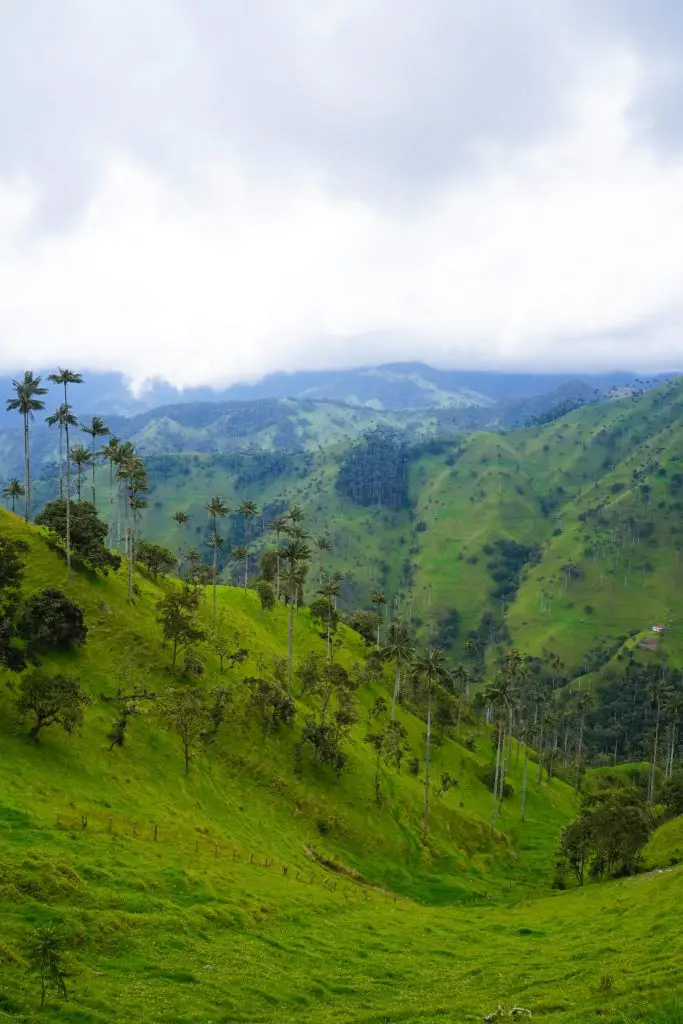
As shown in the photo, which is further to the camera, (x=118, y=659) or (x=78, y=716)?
(x=118, y=659)

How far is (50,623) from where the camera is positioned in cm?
7406

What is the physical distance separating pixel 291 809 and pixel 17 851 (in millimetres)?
45030

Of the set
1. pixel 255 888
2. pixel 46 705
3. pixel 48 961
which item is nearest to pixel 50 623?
pixel 46 705

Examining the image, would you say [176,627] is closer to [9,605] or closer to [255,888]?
[9,605]

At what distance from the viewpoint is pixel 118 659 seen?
8156 centimetres

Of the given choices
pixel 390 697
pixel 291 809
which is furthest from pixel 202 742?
pixel 390 697

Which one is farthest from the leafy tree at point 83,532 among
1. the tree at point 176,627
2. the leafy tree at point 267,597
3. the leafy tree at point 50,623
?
the leafy tree at point 267,597

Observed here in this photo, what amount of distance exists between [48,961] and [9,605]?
5315 centimetres

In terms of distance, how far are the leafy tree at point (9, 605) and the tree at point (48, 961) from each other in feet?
126

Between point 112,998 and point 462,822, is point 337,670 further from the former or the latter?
point 112,998

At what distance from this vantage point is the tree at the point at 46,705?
58406 mm

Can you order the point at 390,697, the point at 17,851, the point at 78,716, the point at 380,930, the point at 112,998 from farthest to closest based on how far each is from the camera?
the point at 390,697
the point at 78,716
the point at 380,930
the point at 17,851
the point at 112,998

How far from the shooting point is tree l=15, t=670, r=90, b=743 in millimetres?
58406

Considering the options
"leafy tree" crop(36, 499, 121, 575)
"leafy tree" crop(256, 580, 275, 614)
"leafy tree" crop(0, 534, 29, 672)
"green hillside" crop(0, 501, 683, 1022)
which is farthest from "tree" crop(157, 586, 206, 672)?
"leafy tree" crop(256, 580, 275, 614)
